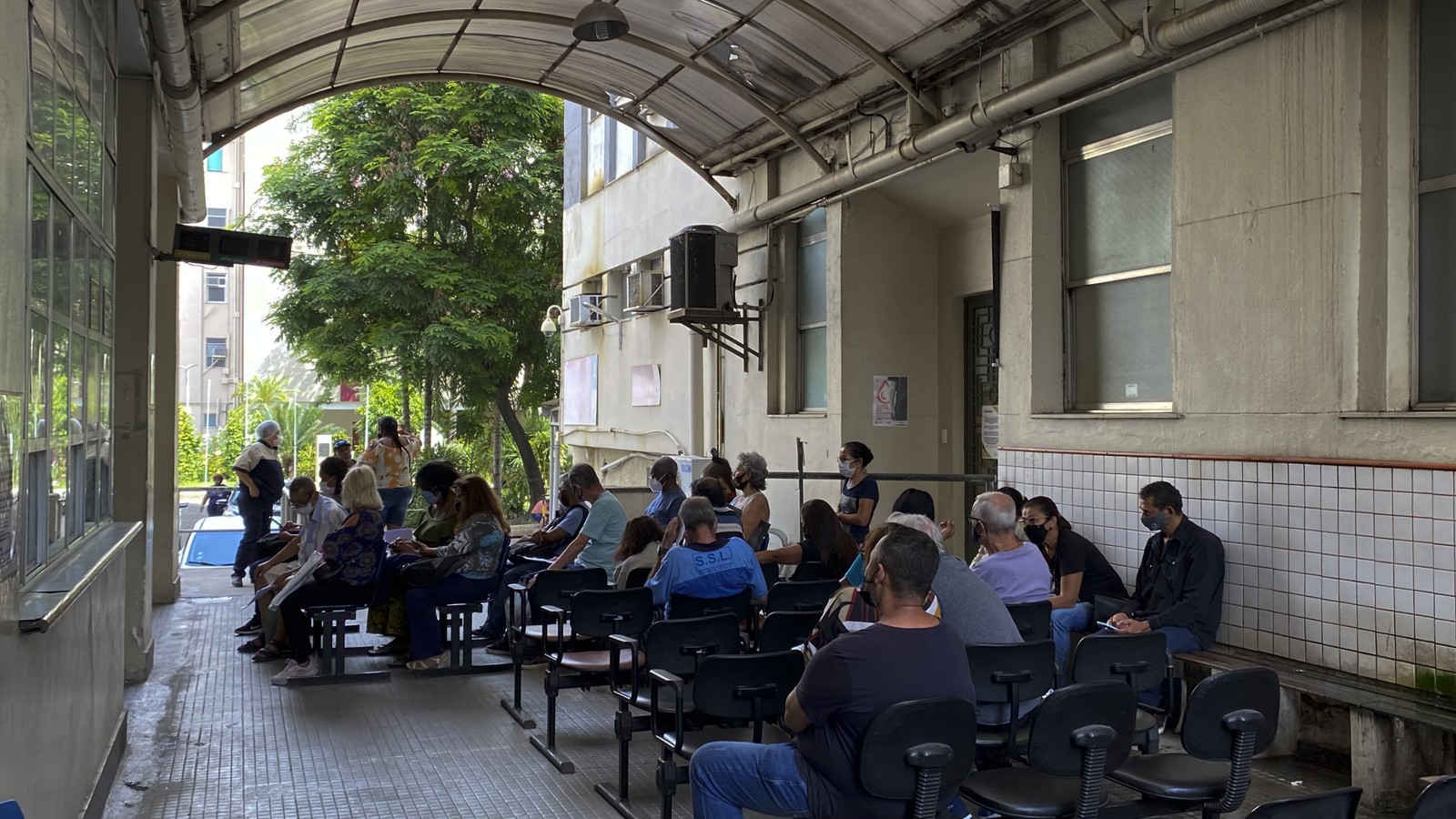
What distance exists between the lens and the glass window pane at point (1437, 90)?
565 centimetres

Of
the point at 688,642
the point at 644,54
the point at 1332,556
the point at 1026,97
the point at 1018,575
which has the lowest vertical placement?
the point at 688,642

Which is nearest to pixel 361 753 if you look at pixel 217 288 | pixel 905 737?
pixel 905 737

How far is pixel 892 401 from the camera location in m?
11.3

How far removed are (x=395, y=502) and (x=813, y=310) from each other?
15.5ft

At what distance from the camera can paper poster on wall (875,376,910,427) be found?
11273 mm

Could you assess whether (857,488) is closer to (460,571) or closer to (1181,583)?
(460,571)

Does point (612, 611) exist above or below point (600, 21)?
below

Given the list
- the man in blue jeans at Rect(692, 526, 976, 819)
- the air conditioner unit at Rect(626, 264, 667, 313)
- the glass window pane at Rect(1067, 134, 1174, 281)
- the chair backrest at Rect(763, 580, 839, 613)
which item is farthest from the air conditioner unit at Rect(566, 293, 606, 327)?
the man in blue jeans at Rect(692, 526, 976, 819)

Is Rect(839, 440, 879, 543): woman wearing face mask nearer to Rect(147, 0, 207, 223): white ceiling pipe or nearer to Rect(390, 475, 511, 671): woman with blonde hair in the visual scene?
Rect(390, 475, 511, 671): woman with blonde hair

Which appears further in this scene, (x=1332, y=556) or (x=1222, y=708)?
(x=1332, y=556)

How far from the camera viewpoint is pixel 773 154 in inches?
486

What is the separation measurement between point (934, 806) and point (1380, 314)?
3.87m

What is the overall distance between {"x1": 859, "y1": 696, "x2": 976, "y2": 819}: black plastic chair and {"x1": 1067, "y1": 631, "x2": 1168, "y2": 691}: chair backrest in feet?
4.21

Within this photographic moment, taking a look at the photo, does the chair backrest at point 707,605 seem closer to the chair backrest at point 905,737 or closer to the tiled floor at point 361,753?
the tiled floor at point 361,753
